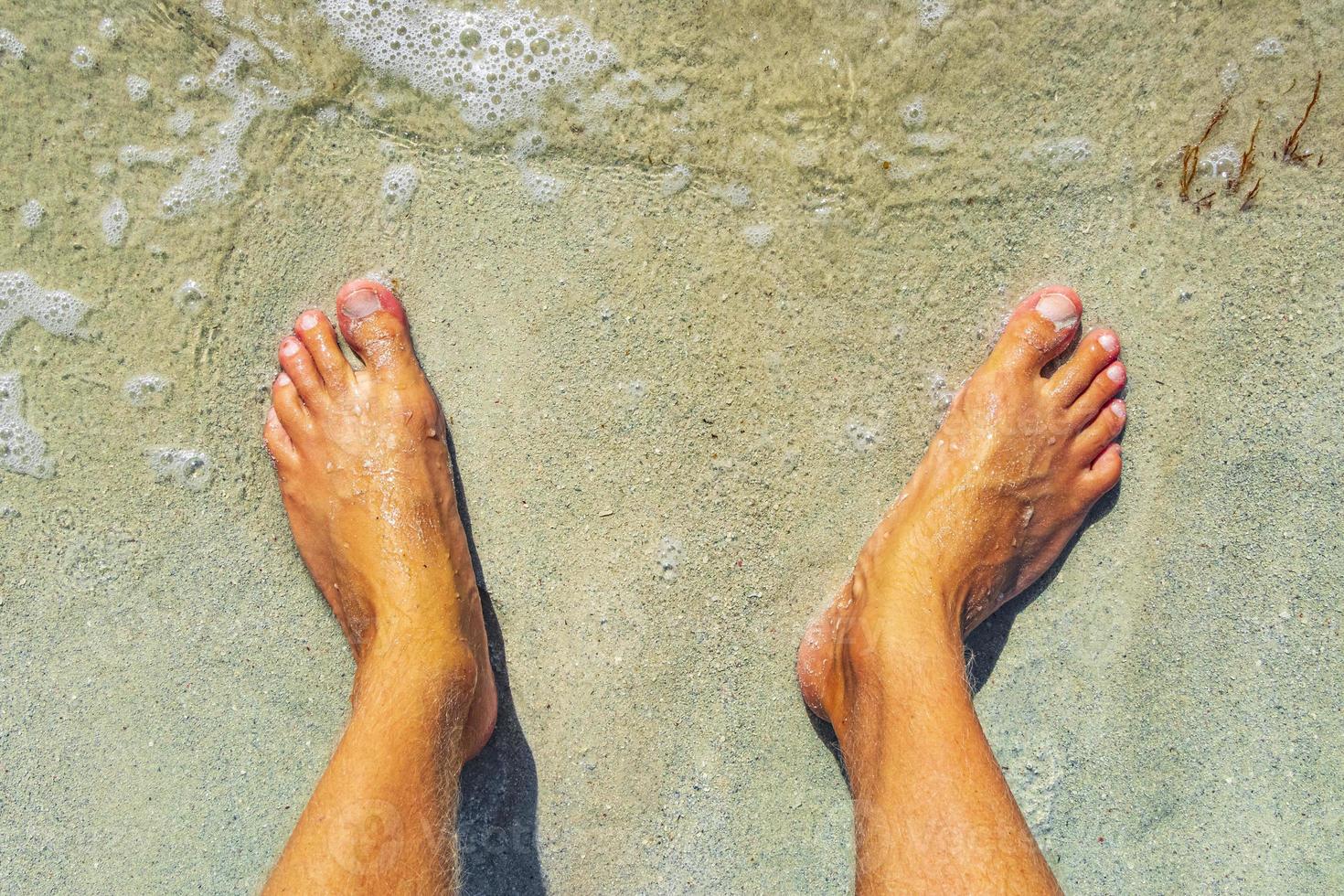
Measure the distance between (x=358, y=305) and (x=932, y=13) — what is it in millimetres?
1489

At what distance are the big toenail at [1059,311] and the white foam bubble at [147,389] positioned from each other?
2.05 m

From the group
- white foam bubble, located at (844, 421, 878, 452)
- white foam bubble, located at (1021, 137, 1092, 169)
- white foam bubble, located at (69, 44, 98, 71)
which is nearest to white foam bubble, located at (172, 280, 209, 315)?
white foam bubble, located at (69, 44, 98, 71)

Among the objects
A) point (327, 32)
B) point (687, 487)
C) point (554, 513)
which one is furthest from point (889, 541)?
point (327, 32)

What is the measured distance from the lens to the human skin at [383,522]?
1800 mm

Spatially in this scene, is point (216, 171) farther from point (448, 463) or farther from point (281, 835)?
point (281, 835)

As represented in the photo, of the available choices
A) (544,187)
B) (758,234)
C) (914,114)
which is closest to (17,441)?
(544,187)

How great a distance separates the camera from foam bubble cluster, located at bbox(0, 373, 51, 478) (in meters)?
1.96

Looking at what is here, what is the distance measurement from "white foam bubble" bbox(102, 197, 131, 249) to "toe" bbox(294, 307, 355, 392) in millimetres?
468

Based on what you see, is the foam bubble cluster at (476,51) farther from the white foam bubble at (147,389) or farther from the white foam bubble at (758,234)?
the white foam bubble at (147,389)

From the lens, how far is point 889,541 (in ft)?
6.31

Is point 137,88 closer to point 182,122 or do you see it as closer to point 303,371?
point 182,122

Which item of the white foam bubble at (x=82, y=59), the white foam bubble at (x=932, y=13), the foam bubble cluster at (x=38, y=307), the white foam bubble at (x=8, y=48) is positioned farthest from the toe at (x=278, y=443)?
the white foam bubble at (x=932, y=13)

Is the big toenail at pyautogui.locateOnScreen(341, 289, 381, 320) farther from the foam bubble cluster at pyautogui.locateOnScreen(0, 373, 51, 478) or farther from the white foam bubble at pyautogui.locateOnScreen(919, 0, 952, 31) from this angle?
the white foam bubble at pyautogui.locateOnScreen(919, 0, 952, 31)

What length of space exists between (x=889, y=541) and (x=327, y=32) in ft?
5.87
